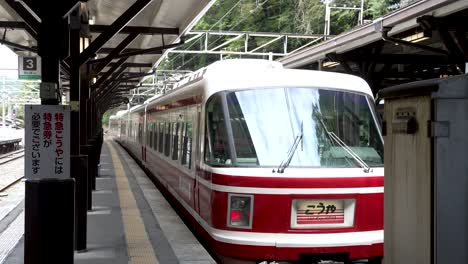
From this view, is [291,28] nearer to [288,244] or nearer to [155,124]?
[155,124]

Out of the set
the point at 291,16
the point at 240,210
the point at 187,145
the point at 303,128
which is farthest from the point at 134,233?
the point at 291,16

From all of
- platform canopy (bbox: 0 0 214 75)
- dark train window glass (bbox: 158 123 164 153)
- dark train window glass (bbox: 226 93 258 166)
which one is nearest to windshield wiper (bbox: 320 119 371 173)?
dark train window glass (bbox: 226 93 258 166)

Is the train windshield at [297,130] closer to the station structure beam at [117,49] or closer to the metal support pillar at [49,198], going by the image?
the metal support pillar at [49,198]

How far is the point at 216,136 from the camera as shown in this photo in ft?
20.8

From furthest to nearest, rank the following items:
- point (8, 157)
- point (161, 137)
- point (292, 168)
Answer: point (8, 157) → point (161, 137) → point (292, 168)

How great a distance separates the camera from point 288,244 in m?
5.66

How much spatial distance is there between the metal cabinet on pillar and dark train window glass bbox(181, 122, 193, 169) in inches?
220

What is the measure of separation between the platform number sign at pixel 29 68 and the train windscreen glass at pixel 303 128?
8.70 meters

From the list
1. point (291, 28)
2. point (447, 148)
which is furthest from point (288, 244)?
point (291, 28)

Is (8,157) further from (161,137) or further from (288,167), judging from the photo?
(288,167)

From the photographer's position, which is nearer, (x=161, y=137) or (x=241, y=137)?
(x=241, y=137)

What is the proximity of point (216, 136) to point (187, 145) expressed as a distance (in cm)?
187

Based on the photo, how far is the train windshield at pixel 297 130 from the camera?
5.99m

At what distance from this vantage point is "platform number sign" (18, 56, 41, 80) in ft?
44.7
